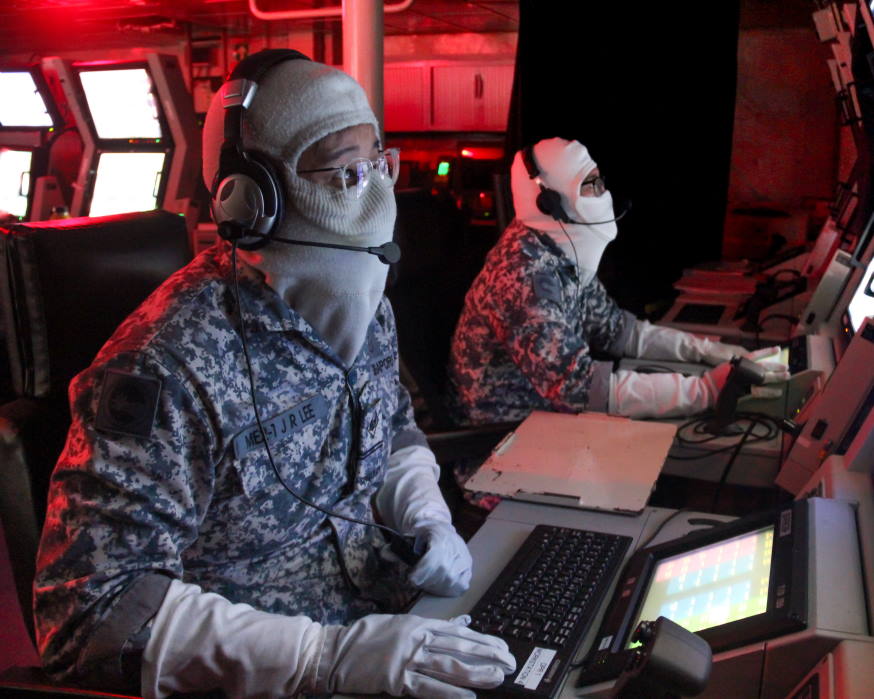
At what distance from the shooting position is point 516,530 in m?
1.26

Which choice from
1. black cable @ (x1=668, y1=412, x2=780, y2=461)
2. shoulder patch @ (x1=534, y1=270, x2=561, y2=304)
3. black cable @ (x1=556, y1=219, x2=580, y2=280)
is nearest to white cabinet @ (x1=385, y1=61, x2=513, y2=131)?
black cable @ (x1=556, y1=219, x2=580, y2=280)

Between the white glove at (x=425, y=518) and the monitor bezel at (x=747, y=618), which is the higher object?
the monitor bezel at (x=747, y=618)

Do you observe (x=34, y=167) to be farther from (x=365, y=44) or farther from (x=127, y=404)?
(x=127, y=404)

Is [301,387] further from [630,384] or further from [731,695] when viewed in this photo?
[630,384]

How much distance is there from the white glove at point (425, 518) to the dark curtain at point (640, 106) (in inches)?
111

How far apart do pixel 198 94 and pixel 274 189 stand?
6.91 m

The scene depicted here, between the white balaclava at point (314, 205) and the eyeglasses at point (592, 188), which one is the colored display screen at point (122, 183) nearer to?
the eyeglasses at point (592, 188)

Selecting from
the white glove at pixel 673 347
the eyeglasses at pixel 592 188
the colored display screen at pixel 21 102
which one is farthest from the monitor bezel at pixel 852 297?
the colored display screen at pixel 21 102

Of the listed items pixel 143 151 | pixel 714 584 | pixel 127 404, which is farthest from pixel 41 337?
pixel 143 151

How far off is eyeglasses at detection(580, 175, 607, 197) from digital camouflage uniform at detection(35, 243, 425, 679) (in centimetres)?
113

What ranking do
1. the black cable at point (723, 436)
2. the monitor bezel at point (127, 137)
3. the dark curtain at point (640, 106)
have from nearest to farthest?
the black cable at point (723, 436)
the dark curtain at point (640, 106)
the monitor bezel at point (127, 137)

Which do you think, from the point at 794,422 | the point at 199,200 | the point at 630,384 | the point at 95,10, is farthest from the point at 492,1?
the point at 794,422

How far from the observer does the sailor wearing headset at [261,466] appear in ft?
2.95

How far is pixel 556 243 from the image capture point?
2209mm
